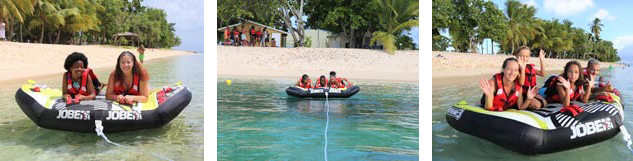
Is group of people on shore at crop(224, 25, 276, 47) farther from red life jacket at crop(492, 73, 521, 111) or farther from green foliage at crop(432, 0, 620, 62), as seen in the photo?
red life jacket at crop(492, 73, 521, 111)

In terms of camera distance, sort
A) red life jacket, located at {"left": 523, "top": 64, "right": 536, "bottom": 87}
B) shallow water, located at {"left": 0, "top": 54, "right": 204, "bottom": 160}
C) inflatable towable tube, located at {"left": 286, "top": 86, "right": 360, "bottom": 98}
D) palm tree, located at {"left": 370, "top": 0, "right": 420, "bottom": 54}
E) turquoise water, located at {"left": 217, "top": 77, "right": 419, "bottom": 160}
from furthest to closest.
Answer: palm tree, located at {"left": 370, "top": 0, "right": 420, "bottom": 54}
inflatable towable tube, located at {"left": 286, "top": 86, "right": 360, "bottom": 98}
turquoise water, located at {"left": 217, "top": 77, "right": 419, "bottom": 160}
shallow water, located at {"left": 0, "top": 54, "right": 204, "bottom": 160}
red life jacket, located at {"left": 523, "top": 64, "right": 536, "bottom": 87}

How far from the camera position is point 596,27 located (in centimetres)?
255

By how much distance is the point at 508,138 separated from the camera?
6.59 ft

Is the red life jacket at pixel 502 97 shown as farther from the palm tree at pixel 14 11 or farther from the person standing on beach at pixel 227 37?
the person standing on beach at pixel 227 37

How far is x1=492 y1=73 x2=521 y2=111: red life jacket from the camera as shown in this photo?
2.14 meters

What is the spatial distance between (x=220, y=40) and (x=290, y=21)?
1911 mm

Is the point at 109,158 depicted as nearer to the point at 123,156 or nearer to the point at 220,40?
the point at 123,156

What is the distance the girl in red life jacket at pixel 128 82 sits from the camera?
2.38 metres

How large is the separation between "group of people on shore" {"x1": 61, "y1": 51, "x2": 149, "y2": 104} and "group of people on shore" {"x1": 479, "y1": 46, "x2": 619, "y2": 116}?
1.76 m

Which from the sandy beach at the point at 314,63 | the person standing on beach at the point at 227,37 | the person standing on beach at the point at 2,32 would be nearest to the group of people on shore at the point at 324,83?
the person standing on beach at the point at 2,32

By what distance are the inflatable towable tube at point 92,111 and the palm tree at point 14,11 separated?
4.04m

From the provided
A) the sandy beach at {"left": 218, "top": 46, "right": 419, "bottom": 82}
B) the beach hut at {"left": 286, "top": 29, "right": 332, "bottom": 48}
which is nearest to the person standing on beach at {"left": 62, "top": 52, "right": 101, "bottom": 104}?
the sandy beach at {"left": 218, "top": 46, "right": 419, "bottom": 82}

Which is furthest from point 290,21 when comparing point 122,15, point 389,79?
point 122,15

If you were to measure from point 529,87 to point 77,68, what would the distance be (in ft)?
7.77
